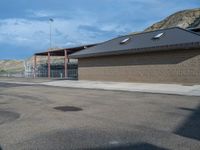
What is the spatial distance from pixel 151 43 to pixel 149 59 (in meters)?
1.54

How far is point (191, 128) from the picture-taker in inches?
343

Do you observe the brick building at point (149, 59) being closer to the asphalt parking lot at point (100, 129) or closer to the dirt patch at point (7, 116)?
the asphalt parking lot at point (100, 129)

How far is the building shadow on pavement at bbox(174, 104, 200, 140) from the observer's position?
26.1ft

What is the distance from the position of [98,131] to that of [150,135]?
1.40 metres

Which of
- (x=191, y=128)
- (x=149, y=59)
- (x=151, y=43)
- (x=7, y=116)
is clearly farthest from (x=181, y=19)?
(x=191, y=128)

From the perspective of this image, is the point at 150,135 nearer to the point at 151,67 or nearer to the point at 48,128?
the point at 48,128

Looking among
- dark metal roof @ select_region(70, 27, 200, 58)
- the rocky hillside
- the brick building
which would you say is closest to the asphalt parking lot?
the brick building

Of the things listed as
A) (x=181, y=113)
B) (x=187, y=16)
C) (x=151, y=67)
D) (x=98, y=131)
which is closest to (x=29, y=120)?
(x=98, y=131)

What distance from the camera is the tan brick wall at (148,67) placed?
25391 mm

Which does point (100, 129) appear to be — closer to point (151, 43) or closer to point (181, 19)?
point (151, 43)

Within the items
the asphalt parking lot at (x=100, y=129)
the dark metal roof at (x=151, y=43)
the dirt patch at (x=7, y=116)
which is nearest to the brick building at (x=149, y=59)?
the dark metal roof at (x=151, y=43)

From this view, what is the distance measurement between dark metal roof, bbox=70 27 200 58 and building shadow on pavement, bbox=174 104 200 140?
15.0 metres

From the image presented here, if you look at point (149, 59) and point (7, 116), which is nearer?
point (7, 116)

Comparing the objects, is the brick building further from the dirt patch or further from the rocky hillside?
the rocky hillside
